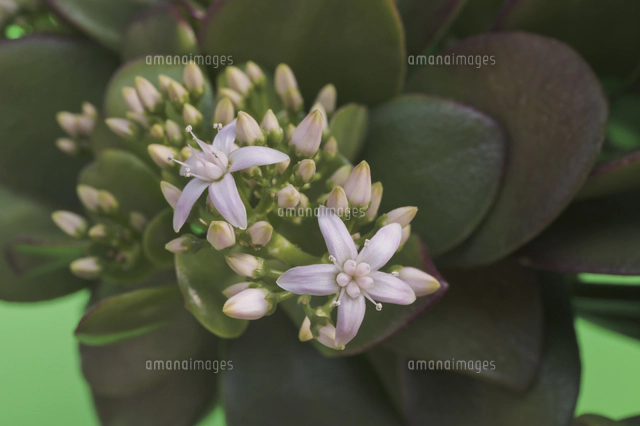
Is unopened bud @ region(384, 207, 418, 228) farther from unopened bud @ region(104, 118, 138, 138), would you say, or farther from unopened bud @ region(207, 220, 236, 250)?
unopened bud @ region(104, 118, 138, 138)

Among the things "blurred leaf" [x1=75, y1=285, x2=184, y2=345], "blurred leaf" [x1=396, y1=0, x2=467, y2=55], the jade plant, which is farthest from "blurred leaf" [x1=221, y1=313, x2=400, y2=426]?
"blurred leaf" [x1=396, y1=0, x2=467, y2=55]

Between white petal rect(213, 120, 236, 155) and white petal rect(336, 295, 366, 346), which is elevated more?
white petal rect(213, 120, 236, 155)

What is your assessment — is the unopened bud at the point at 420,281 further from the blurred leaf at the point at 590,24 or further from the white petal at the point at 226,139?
the blurred leaf at the point at 590,24

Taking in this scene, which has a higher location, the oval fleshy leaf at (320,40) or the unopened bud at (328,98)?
the oval fleshy leaf at (320,40)

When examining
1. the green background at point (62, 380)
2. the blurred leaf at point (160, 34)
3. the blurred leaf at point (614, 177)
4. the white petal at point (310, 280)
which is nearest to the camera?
the white petal at point (310, 280)

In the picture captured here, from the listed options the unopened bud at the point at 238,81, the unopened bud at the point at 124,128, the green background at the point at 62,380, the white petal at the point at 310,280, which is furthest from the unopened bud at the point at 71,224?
the green background at the point at 62,380

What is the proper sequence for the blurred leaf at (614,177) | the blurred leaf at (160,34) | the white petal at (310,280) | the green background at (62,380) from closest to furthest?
the white petal at (310,280) < the blurred leaf at (614,177) < the blurred leaf at (160,34) < the green background at (62,380)

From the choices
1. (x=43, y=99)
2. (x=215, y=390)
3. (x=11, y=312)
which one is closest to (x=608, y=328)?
(x=215, y=390)
